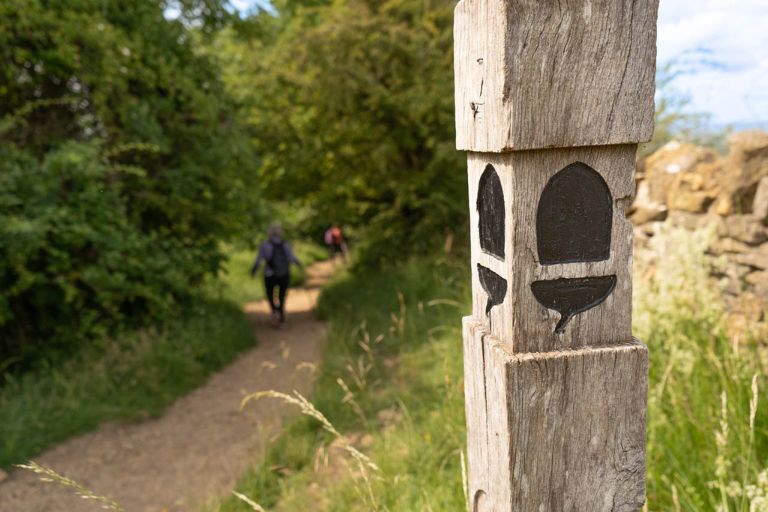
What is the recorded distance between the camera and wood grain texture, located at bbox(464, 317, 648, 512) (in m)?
1.32

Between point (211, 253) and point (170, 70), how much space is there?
7.08 ft

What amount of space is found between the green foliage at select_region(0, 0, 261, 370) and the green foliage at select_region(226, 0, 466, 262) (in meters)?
1.36

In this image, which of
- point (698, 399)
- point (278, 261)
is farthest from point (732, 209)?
point (278, 261)

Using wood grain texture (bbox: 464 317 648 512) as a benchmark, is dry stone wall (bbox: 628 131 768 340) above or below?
above

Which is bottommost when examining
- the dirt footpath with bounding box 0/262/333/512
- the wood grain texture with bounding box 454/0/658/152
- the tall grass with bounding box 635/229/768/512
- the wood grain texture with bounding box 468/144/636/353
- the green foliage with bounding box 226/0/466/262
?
the dirt footpath with bounding box 0/262/333/512

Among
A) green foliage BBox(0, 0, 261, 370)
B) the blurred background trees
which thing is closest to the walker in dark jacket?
the blurred background trees

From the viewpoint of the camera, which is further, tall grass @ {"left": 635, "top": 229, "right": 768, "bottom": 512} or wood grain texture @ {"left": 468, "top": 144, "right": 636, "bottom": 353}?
tall grass @ {"left": 635, "top": 229, "right": 768, "bottom": 512}

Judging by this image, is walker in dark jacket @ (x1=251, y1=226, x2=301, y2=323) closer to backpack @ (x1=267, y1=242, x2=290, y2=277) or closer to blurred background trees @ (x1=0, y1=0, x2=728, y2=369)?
backpack @ (x1=267, y1=242, x2=290, y2=277)

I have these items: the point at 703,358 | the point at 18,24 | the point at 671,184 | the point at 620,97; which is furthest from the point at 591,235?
the point at 18,24

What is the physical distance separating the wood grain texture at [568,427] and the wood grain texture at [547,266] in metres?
0.04

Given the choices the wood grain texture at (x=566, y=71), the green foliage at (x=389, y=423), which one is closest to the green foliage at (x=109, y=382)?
the green foliage at (x=389, y=423)

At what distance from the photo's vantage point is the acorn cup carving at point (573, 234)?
4.22 ft

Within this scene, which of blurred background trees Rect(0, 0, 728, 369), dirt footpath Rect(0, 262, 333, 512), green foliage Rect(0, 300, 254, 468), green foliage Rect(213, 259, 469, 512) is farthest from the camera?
blurred background trees Rect(0, 0, 728, 369)

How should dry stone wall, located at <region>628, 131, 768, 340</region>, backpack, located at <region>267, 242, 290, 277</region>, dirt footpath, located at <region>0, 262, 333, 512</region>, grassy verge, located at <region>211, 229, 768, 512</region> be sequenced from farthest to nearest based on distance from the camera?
backpack, located at <region>267, 242, 290, 277</region> → dirt footpath, located at <region>0, 262, 333, 512</region> → dry stone wall, located at <region>628, 131, 768, 340</region> → grassy verge, located at <region>211, 229, 768, 512</region>
